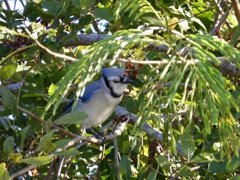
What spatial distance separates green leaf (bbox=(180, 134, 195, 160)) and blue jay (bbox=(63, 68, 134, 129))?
0.89 metres

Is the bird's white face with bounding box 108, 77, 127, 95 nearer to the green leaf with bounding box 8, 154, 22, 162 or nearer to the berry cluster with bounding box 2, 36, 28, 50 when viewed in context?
the berry cluster with bounding box 2, 36, 28, 50

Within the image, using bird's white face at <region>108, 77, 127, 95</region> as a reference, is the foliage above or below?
above

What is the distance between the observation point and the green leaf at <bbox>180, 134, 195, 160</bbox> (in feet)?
7.00

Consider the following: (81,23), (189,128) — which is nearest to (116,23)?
(81,23)

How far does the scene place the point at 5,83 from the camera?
2881 mm

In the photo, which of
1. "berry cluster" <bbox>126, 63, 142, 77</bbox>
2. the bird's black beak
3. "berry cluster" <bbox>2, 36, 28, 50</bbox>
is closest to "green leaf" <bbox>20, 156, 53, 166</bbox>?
"berry cluster" <bbox>2, 36, 28, 50</bbox>

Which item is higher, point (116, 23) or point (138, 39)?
point (138, 39)

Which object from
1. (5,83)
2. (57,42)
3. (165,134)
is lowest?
(5,83)

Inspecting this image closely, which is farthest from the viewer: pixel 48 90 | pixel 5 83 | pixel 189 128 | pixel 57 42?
pixel 5 83

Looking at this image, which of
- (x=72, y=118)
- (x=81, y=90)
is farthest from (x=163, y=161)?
(x=81, y=90)

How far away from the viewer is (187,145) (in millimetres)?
2137

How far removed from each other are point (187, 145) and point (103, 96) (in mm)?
1449

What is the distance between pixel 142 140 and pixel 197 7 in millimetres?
634

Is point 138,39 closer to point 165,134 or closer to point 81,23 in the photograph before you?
point 165,134
